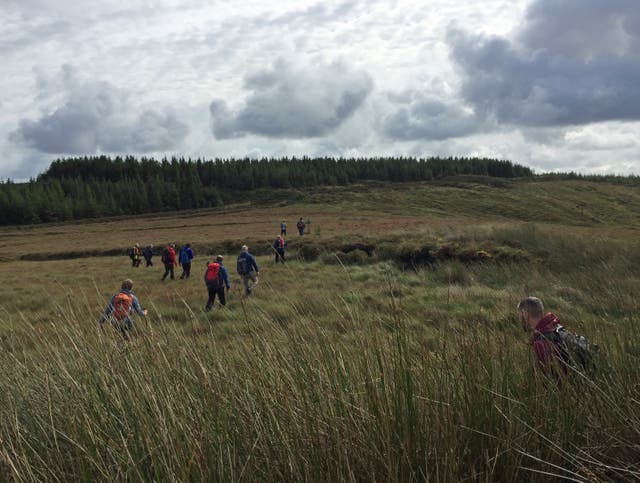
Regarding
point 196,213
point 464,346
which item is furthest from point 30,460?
point 196,213

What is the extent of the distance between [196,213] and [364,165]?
215 feet

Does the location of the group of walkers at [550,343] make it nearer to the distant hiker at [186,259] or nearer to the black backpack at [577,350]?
the black backpack at [577,350]

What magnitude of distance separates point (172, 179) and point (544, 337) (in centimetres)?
13876

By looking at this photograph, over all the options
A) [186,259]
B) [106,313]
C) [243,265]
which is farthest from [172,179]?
[106,313]

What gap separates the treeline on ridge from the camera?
102375 millimetres

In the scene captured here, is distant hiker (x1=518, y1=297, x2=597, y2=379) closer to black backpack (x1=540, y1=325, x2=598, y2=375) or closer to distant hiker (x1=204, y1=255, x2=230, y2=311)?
black backpack (x1=540, y1=325, x2=598, y2=375)

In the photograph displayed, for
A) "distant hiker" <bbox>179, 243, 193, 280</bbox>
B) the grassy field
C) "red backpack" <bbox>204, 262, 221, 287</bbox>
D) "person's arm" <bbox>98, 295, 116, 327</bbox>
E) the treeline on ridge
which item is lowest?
"distant hiker" <bbox>179, 243, 193, 280</bbox>

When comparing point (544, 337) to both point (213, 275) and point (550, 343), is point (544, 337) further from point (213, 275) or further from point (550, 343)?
point (213, 275)

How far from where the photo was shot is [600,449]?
2.90 meters

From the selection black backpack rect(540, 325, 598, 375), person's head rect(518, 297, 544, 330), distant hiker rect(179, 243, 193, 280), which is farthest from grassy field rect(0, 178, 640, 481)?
distant hiker rect(179, 243, 193, 280)

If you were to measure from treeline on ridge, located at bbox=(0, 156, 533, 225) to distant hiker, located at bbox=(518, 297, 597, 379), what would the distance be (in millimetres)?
107900

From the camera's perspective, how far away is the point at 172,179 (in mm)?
135750

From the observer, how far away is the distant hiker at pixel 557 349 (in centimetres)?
340

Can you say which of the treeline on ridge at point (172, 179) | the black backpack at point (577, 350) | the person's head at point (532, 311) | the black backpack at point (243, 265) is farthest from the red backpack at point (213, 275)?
the treeline on ridge at point (172, 179)
